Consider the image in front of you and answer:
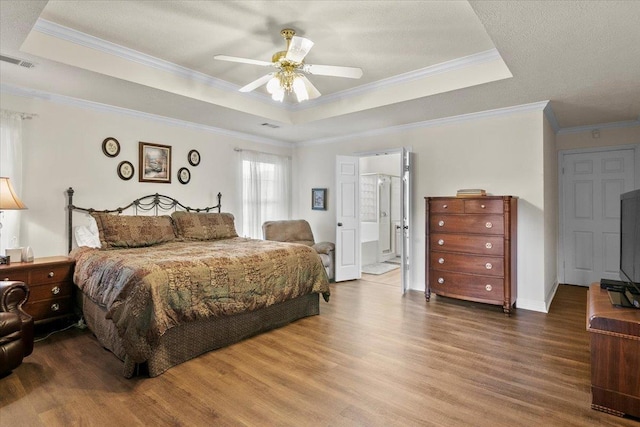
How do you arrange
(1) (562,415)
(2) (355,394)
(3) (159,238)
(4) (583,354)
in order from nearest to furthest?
(1) (562,415), (2) (355,394), (4) (583,354), (3) (159,238)

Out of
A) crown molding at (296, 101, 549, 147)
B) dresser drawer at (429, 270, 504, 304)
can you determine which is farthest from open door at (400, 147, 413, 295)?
dresser drawer at (429, 270, 504, 304)

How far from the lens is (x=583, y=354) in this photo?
286 centimetres

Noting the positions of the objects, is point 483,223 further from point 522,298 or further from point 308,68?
point 308,68

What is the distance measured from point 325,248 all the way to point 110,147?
3.35 m

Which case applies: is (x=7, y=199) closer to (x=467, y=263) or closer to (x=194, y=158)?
(x=194, y=158)

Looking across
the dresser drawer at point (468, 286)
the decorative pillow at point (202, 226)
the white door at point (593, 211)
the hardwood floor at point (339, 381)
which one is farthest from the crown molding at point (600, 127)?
the decorative pillow at point (202, 226)

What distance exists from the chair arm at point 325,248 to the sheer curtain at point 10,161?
3775mm

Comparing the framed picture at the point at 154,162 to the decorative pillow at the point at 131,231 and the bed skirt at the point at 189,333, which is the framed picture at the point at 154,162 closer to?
the decorative pillow at the point at 131,231

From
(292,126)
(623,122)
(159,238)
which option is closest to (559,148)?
(623,122)

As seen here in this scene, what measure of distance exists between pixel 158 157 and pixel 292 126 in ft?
6.55

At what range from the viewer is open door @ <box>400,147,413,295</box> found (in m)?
4.97

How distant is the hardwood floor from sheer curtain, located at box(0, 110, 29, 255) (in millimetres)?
1228

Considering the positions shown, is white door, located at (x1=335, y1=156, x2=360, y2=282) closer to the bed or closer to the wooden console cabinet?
the bed

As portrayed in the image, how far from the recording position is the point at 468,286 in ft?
13.6
